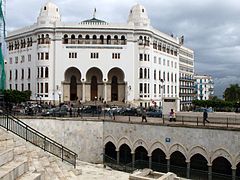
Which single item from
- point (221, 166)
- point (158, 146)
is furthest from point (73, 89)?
point (221, 166)

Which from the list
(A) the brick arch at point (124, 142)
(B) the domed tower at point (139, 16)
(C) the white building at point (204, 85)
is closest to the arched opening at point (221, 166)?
(A) the brick arch at point (124, 142)

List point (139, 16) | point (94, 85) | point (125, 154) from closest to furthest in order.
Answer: point (125, 154) < point (139, 16) < point (94, 85)

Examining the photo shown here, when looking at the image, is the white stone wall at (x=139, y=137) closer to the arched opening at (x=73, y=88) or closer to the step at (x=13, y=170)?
the step at (x=13, y=170)

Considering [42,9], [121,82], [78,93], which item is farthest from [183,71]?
[42,9]

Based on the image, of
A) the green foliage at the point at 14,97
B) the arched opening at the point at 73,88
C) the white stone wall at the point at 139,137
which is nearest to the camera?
the white stone wall at the point at 139,137

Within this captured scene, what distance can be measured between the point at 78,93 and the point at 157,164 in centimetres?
3182

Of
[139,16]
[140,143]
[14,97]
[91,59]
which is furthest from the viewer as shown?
[139,16]

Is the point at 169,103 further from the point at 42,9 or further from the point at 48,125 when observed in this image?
the point at 42,9

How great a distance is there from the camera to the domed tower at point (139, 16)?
53.9m

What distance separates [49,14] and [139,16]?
15585 mm

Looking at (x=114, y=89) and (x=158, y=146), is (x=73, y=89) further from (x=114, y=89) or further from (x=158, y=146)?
(x=158, y=146)

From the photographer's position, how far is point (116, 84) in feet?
182

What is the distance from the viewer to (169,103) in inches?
1161

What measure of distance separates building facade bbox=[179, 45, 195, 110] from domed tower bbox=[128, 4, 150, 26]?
26.0 metres
